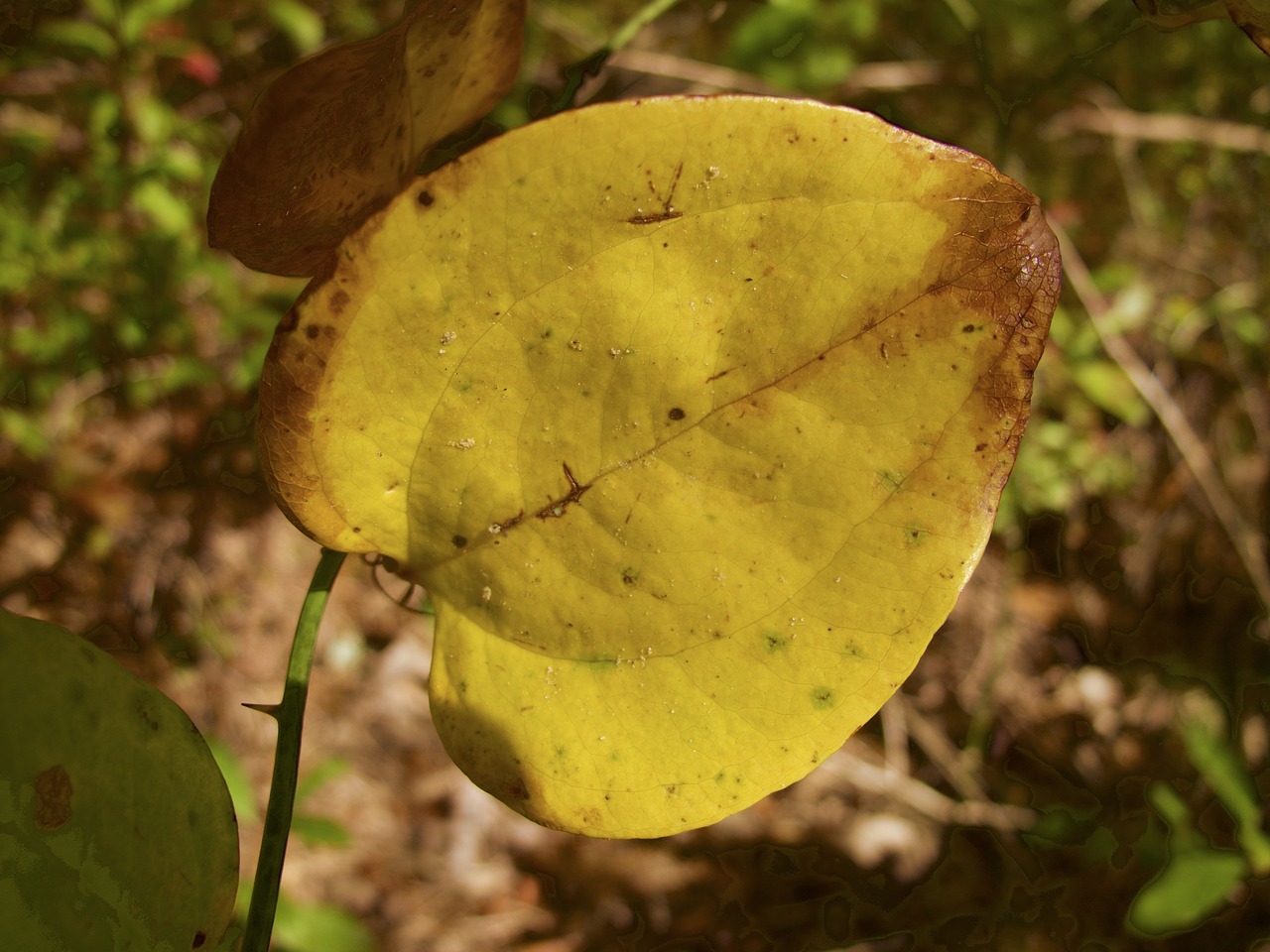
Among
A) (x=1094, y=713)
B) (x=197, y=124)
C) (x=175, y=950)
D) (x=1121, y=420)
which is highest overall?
(x=197, y=124)

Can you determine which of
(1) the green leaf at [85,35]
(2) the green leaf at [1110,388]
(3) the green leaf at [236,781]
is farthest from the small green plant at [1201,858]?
(1) the green leaf at [85,35]

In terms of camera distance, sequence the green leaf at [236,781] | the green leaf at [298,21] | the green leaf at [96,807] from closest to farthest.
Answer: the green leaf at [96,807]
the green leaf at [236,781]
the green leaf at [298,21]

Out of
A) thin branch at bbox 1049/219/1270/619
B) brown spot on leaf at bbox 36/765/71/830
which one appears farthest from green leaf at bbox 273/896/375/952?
thin branch at bbox 1049/219/1270/619

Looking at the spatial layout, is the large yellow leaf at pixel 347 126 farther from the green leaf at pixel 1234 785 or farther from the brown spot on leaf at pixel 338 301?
the green leaf at pixel 1234 785

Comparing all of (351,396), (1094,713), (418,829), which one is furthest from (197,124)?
(1094,713)

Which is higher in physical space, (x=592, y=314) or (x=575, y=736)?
(x=592, y=314)

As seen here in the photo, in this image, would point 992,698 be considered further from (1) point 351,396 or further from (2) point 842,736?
(1) point 351,396

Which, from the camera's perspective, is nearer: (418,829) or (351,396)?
(351,396)
